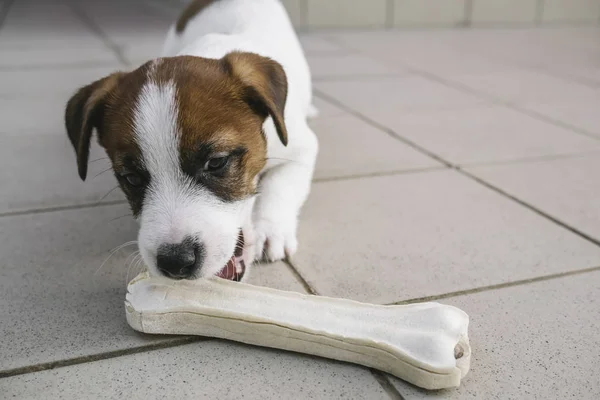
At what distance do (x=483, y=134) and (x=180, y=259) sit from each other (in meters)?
2.53

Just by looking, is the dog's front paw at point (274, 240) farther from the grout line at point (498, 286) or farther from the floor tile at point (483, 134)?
the floor tile at point (483, 134)

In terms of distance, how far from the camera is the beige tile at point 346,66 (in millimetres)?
5625

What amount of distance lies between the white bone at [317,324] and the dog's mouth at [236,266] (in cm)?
17

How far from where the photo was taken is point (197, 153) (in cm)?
192

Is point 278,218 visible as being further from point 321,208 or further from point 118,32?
point 118,32

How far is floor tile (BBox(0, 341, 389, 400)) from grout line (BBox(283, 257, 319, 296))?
0.37 metres

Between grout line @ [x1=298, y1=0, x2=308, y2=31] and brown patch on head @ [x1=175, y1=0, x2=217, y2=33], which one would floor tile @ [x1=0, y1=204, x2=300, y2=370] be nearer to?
brown patch on head @ [x1=175, y1=0, x2=217, y2=33]

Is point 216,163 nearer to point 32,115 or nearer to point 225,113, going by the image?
point 225,113

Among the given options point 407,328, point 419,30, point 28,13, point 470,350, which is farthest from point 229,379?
point 28,13

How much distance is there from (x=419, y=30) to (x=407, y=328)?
7.63 metres

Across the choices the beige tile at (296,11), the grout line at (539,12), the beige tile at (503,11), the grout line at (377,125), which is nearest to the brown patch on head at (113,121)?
the grout line at (377,125)

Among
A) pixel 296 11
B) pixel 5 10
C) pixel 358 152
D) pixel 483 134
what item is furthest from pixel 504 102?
pixel 5 10

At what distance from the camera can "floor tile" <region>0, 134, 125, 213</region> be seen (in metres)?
2.83

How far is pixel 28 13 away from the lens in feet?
33.4
